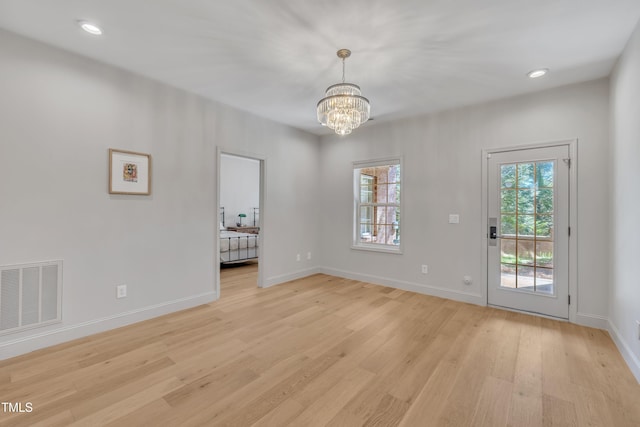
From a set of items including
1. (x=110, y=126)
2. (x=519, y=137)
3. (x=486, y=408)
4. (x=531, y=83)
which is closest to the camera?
(x=486, y=408)

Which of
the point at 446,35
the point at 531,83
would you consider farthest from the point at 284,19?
the point at 531,83

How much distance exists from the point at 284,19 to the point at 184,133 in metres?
2.01

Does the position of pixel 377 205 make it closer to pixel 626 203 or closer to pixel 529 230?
pixel 529 230

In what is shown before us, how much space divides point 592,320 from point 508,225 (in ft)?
4.11

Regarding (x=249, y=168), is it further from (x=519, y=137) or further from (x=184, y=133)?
(x=519, y=137)

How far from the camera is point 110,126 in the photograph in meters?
2.89

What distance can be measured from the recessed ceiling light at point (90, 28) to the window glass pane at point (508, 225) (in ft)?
Answer: 14.9

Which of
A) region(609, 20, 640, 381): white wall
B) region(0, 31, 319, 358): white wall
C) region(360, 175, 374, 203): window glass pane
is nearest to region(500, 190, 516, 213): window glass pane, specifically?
region(609, 20, 640, 381): white wall

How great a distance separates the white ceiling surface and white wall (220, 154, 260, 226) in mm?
5528

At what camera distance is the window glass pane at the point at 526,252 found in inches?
133

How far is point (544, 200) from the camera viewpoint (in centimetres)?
331

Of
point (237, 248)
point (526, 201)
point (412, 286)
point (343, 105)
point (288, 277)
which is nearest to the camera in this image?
point (343, 105)

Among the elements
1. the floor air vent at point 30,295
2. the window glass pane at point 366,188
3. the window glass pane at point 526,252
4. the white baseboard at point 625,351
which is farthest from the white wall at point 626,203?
the floor air vent at point 30,295

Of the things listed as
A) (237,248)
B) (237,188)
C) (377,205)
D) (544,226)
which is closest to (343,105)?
(377,205)
